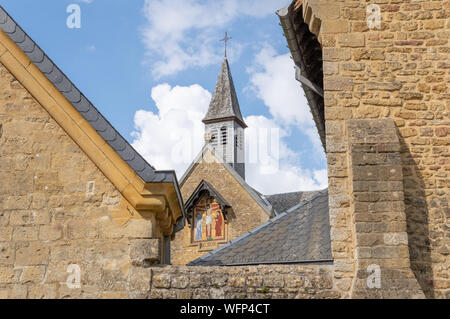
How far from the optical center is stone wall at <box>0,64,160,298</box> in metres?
6.30

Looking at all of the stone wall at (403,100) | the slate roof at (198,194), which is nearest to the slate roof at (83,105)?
the stone wall at (403,100)

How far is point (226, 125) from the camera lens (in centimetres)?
3447

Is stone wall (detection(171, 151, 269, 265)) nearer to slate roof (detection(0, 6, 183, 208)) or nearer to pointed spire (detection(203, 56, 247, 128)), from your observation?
pointed spire (detection(203, 56, 247, 128))

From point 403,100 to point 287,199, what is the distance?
78.8ft

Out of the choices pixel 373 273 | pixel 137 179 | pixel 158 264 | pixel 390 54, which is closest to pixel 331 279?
pixel 373 273

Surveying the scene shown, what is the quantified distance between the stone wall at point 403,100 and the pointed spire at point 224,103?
26955mm

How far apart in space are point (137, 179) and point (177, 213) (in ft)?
3.19

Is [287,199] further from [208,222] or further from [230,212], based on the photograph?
[208,222]

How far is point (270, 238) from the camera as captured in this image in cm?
1073

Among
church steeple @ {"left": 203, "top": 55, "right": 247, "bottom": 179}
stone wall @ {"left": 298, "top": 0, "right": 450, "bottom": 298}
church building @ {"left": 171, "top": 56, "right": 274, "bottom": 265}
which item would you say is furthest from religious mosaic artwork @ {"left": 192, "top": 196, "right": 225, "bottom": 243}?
stone wall @ {"left": 298, "top": 0, "right": 450, "bottom": 298}

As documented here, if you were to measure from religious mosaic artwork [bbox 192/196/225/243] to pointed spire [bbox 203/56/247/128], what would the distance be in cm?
889

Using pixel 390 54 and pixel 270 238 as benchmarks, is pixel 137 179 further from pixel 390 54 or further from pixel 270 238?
pixel 270 238
